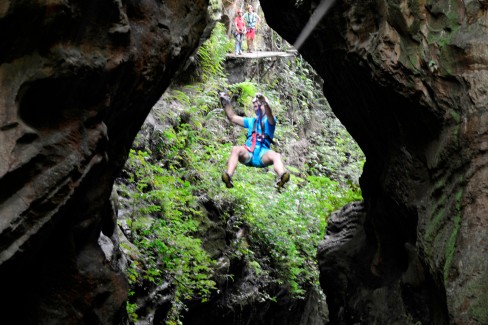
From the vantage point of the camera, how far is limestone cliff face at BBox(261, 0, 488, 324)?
274 inches

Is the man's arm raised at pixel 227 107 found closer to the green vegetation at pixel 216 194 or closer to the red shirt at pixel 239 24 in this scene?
the green vegetation at pixel 216 194

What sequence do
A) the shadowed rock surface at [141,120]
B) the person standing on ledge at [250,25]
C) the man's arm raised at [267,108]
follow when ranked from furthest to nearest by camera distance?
the person standing on ledge at [250,25], the man's arm raised at [267,108], the shadowed rock surface at [141,120]

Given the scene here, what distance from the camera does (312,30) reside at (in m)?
10.5

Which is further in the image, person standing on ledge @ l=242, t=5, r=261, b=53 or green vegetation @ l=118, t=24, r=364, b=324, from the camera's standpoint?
person standing on ledge @ l=242, t=5, r=261, b=53

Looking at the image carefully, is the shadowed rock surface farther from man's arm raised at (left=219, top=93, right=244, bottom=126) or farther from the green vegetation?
the green vegetation

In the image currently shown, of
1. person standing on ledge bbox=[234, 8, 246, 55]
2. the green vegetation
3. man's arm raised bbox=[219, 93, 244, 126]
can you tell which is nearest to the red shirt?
person standing on ledge bbox=[234, 8, 246, 55]

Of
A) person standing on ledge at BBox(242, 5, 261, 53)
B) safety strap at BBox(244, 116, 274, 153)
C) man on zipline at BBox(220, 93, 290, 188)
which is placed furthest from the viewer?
person standing on ledge at BBox(242, 5, 261, 53)

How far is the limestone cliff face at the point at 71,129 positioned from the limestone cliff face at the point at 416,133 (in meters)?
2.64

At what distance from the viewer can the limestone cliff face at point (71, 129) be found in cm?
610

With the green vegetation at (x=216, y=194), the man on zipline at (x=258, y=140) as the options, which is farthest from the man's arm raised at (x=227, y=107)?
the green vegetation at (x=216, y=194)

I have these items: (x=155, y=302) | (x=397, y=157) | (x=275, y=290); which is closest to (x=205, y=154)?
(x=275, y=290)

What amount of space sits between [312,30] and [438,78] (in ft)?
10.1

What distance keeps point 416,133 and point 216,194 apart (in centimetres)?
901

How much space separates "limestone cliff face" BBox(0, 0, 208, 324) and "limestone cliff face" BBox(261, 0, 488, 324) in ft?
8.67
